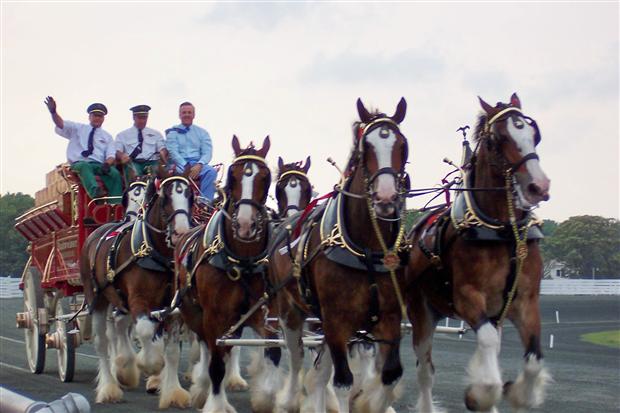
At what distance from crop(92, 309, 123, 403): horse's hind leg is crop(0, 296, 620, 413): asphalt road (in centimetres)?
16

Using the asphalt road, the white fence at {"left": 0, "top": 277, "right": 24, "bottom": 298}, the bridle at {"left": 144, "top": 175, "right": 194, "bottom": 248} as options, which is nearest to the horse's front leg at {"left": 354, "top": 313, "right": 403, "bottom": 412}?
the asphalt road

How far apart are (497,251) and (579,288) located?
1711 inches

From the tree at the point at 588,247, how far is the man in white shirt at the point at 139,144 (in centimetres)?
6398

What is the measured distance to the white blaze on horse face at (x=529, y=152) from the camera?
7512 mm

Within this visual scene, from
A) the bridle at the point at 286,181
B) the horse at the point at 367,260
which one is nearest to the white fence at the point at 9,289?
the bridle at the point at 286,181

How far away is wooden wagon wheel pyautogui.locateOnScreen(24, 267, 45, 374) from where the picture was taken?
15289mm

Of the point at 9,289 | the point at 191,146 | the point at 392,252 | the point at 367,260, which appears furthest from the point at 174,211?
the point at 9,289

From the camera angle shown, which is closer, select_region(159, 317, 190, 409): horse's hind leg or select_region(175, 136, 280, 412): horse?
select_region(175, 136, 280, 412): horse

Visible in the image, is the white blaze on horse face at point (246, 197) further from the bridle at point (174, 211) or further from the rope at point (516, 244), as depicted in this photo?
the rope at point (516, 244)

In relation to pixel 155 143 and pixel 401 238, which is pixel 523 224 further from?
pixel 155 143

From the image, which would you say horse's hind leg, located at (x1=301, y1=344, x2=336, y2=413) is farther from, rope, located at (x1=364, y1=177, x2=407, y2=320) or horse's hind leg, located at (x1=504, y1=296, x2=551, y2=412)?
horse's hind leg, located at (x1=504, y1=296, x2=551, y2=412)

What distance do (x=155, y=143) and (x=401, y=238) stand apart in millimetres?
7010

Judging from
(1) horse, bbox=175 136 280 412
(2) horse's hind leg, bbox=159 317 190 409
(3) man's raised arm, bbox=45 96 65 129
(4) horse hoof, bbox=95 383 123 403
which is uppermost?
(3) man's raised arm, bbox=45 96 65 129

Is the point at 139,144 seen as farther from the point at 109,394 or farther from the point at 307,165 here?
the point at 109,394
